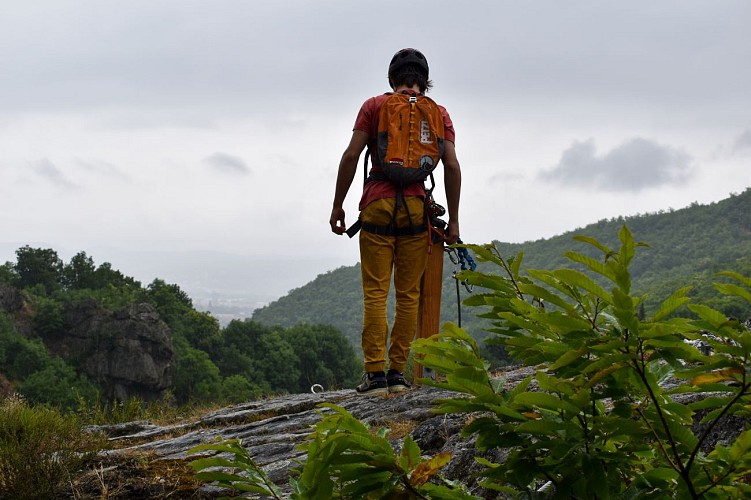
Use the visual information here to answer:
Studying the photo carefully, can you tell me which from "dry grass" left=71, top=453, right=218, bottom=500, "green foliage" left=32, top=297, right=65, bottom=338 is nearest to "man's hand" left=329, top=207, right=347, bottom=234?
"dry grass" left=71, top=453, right=218, bottom=500

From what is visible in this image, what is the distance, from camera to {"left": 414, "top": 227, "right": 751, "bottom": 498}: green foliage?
1.23 m

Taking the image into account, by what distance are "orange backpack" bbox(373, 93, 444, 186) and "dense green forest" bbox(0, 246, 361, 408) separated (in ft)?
169

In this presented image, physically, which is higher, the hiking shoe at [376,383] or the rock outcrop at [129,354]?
the rock outcrop at [129,354]

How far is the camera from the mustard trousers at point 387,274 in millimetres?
5816

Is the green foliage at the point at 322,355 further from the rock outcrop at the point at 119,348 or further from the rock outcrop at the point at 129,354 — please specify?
the rock outcrop at the point at 129,354

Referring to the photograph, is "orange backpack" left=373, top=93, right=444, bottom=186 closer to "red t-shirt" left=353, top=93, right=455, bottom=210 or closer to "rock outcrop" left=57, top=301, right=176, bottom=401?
"red t-shirt" left=353, top=93, right=455, bottom=210

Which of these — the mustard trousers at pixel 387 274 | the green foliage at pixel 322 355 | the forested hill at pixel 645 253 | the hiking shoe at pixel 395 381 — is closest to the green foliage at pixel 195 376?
the green foliage at pixel 322 355

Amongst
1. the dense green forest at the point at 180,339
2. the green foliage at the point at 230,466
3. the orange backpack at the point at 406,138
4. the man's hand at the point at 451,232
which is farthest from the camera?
the dense green forest at the point at 180,339

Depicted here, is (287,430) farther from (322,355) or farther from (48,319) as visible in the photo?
(322,355)

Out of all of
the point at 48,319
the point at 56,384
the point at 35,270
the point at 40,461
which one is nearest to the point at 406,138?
the point at 40,461

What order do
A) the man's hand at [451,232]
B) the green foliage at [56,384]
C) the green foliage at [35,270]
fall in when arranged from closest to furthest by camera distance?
the man's hand at [451,232] → the green foliage at [56,384] → the green foliage at [35,270]

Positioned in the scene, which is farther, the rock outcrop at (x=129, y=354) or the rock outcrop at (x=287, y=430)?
the rock outcrop at (x=129, y=354)

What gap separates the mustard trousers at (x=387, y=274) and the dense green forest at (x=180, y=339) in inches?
2002

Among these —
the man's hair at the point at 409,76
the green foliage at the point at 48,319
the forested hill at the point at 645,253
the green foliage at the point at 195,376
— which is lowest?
the green foliage at the point at 195,376
